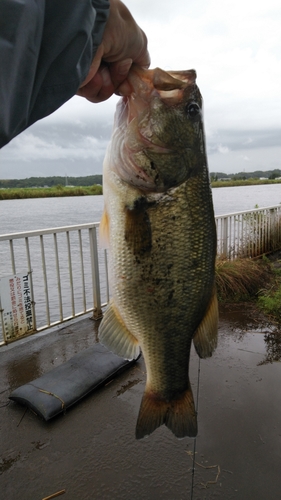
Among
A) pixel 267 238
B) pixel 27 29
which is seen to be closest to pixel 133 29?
pixel 27 29

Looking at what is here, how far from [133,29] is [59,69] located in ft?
1.64

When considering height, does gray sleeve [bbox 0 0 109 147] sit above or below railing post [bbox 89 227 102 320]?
above

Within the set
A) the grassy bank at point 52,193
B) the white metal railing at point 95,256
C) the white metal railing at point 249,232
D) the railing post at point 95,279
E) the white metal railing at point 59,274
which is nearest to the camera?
the white metal railing at point 59,274

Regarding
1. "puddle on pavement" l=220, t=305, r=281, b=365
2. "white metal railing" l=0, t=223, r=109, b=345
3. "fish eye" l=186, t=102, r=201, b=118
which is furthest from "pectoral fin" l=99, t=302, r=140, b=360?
"white metal railing" l=0, t=223, r=109, b=345

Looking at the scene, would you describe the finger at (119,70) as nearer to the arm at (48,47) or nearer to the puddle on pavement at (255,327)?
the arm at (48,47)

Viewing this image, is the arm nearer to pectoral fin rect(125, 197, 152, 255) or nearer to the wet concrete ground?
pectoral fin rect(125, 197, 152, 255)

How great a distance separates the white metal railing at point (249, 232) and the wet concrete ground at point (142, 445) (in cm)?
430

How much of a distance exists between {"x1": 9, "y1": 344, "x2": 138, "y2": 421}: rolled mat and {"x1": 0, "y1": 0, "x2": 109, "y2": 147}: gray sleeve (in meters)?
2.63

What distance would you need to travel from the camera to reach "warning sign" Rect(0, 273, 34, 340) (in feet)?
14.0

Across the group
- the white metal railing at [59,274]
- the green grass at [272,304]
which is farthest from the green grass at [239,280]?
the white metal railing at [59,274]

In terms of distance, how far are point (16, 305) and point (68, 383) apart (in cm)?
150

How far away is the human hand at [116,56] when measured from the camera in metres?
1.31

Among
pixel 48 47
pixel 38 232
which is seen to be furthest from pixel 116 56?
pixel 38 232

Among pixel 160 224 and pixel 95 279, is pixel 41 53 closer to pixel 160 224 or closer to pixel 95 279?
pixel 160 224
